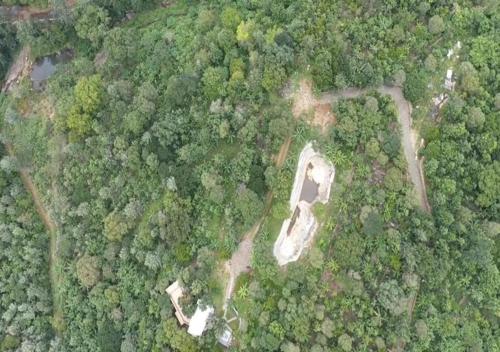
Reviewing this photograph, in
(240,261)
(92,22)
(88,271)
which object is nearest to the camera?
(240,261)

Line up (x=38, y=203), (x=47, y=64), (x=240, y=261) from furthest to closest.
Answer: (x=47, y=64), (x=38, y=203), (x=240, y=261)

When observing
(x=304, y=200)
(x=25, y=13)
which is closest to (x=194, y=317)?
(x=304, y=200)

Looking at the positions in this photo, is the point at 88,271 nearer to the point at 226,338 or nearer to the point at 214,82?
the point at 226,338

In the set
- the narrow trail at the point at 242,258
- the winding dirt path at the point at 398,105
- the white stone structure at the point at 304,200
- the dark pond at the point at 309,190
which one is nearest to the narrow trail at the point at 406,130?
the winding dirt path at the point at 398,105

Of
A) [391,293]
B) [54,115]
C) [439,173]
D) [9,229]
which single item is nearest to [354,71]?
[439,173]

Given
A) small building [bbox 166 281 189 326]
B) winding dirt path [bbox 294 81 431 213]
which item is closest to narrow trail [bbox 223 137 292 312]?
small building [bbox 166 281 189 326]

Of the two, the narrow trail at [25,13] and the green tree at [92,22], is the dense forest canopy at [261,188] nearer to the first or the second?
the green tree at [92,22]

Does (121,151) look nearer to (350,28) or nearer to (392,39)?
(350,28)

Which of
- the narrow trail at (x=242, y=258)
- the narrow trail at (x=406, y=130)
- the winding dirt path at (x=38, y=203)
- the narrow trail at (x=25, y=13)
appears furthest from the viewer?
the narrow trail at (x=25, y=13)
